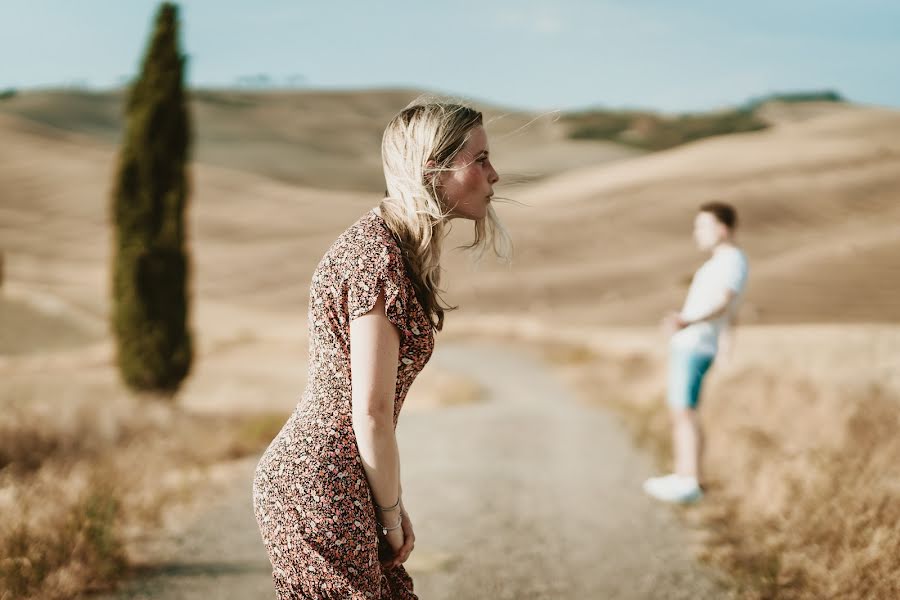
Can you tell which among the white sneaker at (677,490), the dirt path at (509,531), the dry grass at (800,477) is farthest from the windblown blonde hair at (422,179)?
the white sneaker at (677,490)

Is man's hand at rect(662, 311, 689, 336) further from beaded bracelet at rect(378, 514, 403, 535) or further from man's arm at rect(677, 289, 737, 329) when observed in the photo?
beaded bracelet at rect(378, 514, 403, 535)

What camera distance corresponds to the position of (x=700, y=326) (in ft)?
19.6

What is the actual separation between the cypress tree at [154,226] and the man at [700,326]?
980 cm

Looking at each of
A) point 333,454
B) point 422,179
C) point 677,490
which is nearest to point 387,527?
point 333,454

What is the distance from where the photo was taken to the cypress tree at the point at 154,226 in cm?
1395

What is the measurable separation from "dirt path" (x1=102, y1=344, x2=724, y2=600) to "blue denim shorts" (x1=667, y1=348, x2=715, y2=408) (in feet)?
2.48

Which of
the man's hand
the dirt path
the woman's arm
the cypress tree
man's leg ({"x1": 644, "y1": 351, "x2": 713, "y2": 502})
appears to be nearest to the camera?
the woman's arm

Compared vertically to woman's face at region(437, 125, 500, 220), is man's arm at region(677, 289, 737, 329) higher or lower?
lower

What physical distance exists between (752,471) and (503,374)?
14.4 m

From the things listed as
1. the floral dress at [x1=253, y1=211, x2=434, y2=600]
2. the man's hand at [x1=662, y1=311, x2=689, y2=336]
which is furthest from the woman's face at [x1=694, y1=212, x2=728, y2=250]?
the floral dress at [x1=253, y1=211, x2=434, y2=600]

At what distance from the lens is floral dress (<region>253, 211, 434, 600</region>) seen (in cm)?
213

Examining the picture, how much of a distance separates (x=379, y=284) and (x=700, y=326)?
14.1 ft

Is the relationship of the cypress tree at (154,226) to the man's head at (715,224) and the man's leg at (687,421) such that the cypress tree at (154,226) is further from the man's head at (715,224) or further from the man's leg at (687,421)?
the man's head at (715,224)

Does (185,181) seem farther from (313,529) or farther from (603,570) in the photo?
(313,529)
